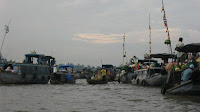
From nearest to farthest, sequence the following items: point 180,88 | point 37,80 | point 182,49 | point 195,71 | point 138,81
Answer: point 195,71 < point 180,88 < point 182,49 < point 138,81 < point 37,80

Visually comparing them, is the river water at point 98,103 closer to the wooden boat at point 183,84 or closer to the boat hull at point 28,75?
the wooden boat at point 183,84

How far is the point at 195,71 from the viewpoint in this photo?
11906 mm

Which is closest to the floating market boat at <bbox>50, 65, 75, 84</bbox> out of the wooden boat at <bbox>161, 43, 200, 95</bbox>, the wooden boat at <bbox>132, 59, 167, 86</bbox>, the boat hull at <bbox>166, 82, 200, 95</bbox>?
the wooden boat at <bbox>132, 59, 167, 86</bbox>

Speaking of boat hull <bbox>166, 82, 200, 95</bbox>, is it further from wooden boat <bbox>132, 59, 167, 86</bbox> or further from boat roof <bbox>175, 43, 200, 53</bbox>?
wooden boat <bbox>132, 59, 167, 86</bbox>

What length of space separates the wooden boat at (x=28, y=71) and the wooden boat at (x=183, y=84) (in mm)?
17467

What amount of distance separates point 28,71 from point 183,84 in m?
19.9

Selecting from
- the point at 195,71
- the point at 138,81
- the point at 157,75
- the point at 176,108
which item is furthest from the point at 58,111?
the point at 138,81

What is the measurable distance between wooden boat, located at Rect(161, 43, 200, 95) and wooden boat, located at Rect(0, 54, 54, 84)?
688 inches

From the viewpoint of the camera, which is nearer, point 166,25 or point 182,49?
point 182,49

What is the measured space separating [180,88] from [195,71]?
4.47 feet

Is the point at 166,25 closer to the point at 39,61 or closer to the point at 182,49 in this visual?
the point at 182,49

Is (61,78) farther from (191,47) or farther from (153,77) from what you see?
(191,47)

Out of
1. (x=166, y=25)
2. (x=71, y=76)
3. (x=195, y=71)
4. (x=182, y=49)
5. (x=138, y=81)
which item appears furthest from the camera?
(x=71, y=76)

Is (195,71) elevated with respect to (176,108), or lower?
elevated
